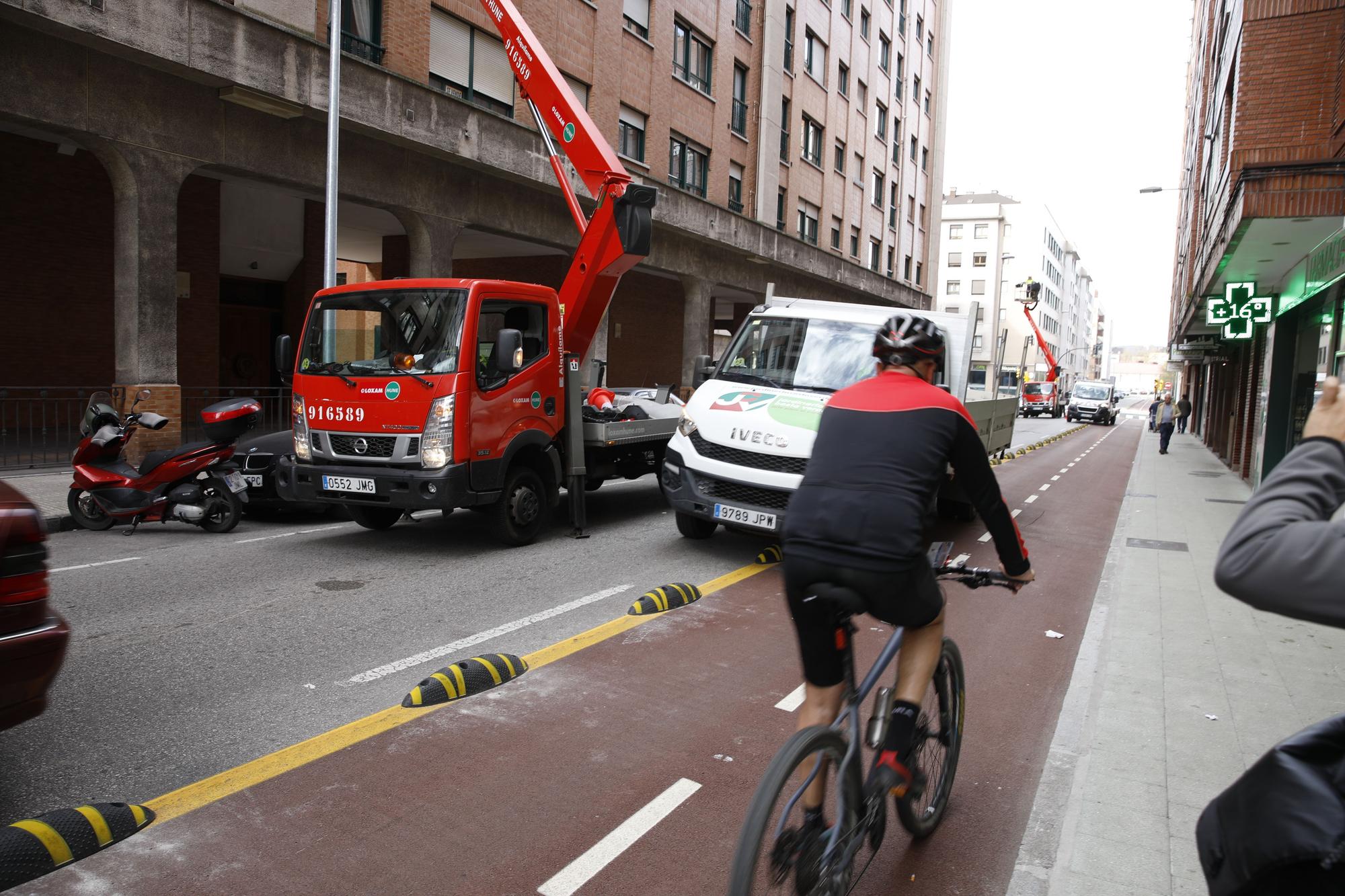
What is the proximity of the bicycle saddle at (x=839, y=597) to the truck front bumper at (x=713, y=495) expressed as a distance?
16.2ft

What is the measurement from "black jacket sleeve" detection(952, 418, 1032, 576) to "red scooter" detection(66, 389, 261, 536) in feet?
27.0

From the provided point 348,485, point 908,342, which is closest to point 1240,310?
point 348,485

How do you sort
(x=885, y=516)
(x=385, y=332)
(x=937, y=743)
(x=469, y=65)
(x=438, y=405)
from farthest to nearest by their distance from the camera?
(x=469, y=65) → (x=385, y=332) → (x=438, y=405) → (x=937, y=743) → (x=885, y=516)

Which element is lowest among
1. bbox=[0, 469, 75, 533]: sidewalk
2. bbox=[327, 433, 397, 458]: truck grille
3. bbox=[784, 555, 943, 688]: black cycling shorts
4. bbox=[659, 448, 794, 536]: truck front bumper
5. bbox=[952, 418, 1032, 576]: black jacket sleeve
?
bbox=[0, 469, 75, 533]: sidewalk

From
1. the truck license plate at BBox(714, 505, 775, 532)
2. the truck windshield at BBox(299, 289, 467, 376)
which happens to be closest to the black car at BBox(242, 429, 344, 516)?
the truck windshield at BBox(299, 289, 467, 376)

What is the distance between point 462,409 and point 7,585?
4.94 metres

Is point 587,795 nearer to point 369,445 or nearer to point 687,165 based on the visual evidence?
point 369,445

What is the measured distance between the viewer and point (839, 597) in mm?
2705

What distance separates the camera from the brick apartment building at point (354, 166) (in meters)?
12.8

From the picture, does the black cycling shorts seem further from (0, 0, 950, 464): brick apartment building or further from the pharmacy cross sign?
the pharmacy cross sign

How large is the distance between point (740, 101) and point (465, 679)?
2714 centimetres

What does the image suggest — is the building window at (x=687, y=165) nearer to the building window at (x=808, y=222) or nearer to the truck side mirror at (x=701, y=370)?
the building window at (x=808, y=222)

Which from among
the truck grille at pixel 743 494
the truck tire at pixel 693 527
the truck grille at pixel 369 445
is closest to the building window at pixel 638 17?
the truck tire at pixel 693 527

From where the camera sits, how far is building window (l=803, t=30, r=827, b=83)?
32.8m
